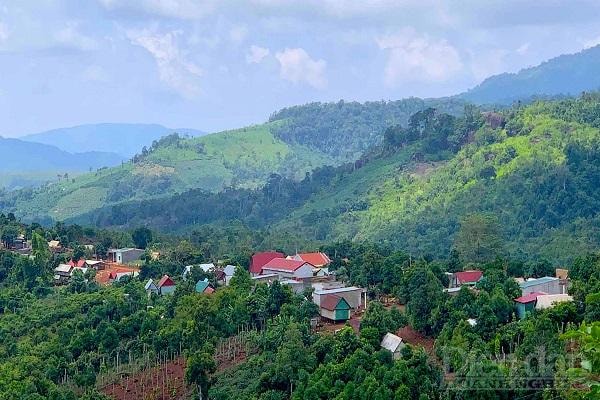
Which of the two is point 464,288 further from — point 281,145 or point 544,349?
point 281,145

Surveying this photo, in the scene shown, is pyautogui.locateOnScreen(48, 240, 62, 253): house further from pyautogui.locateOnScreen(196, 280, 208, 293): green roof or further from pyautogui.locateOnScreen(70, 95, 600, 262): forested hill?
pyautogui.locateOnScreen(70, 95, 600, 262): forested hill

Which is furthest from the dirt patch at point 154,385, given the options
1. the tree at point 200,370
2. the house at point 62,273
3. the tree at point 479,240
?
the tree at point 479,240

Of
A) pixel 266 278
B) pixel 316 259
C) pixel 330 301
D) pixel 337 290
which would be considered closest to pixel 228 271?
pixel 266 278

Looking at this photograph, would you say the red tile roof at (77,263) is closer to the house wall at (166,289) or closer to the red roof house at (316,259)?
the house wall at (166,289)

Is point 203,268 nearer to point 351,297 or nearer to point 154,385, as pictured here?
point 351,297

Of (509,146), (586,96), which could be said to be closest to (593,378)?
(509,146)

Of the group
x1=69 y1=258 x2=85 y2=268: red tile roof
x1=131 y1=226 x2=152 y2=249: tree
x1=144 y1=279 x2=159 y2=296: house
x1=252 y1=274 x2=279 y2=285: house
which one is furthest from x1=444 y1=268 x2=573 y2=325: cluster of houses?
x1=131 y1=226 x2=152 y2=249: tree

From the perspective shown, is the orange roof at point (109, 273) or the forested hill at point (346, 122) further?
the forested hill at point (346, 122)
